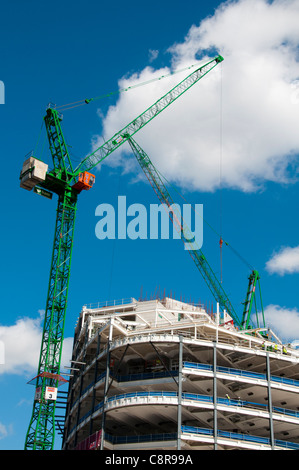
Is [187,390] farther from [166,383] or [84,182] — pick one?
[84,182]

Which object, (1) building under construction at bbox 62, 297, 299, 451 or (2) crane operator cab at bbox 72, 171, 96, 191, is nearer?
(1) building under construction at bbox 62, 297, 299, 451

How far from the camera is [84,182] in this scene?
108 metres

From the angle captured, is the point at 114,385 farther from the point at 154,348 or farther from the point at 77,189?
the point at 77,189

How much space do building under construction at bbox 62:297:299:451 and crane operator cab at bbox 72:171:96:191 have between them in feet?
95.6

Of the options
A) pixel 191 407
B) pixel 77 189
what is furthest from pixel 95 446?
pixel 77 189

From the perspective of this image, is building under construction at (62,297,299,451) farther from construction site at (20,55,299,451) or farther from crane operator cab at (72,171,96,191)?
crane operator cab at (72,171,96,191)

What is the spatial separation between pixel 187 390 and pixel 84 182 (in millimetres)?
46030

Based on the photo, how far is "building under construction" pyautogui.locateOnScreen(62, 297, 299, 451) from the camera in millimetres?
73188

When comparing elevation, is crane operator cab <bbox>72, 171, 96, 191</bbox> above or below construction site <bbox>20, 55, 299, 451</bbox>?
A: above

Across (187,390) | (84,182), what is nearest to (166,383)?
A: (187,390)

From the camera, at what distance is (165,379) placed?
250ft

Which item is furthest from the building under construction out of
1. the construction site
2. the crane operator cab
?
the crane operator cab

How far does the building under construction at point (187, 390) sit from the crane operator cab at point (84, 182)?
29131mm

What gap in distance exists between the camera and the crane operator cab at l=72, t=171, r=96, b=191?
108m
